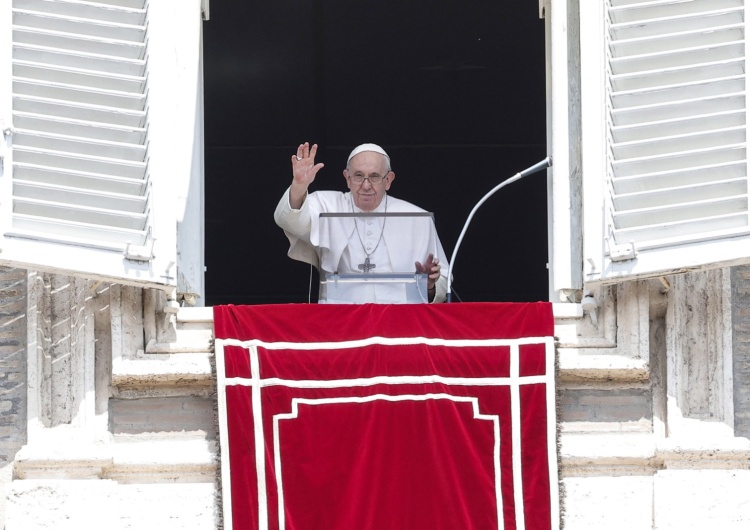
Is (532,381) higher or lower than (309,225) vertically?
lower

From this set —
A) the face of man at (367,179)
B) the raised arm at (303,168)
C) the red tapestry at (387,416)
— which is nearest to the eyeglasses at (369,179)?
the face of man at (367,179)

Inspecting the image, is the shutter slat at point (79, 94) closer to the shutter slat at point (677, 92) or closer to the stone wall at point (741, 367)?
the shutter slat at point (677, 92)

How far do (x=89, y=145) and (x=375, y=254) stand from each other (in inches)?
60.3

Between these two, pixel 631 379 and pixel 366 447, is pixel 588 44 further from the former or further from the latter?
pixel 366 447

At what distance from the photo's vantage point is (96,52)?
682 centimetres

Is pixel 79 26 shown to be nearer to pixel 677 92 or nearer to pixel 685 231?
pixel 677 92

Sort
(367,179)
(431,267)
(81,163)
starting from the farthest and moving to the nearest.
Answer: (367,179) → (431,267) → (81,163)

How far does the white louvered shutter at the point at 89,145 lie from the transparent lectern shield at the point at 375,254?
37.2 inches

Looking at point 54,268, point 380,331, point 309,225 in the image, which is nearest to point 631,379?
point 380,331

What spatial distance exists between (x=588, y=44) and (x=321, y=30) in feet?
10.7

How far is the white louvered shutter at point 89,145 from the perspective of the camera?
6625 millimetres

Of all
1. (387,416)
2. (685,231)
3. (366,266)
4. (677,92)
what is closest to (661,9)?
(677,92)

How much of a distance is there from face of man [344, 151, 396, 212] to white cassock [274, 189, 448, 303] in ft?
0.43

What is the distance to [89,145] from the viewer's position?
22.2 ft
